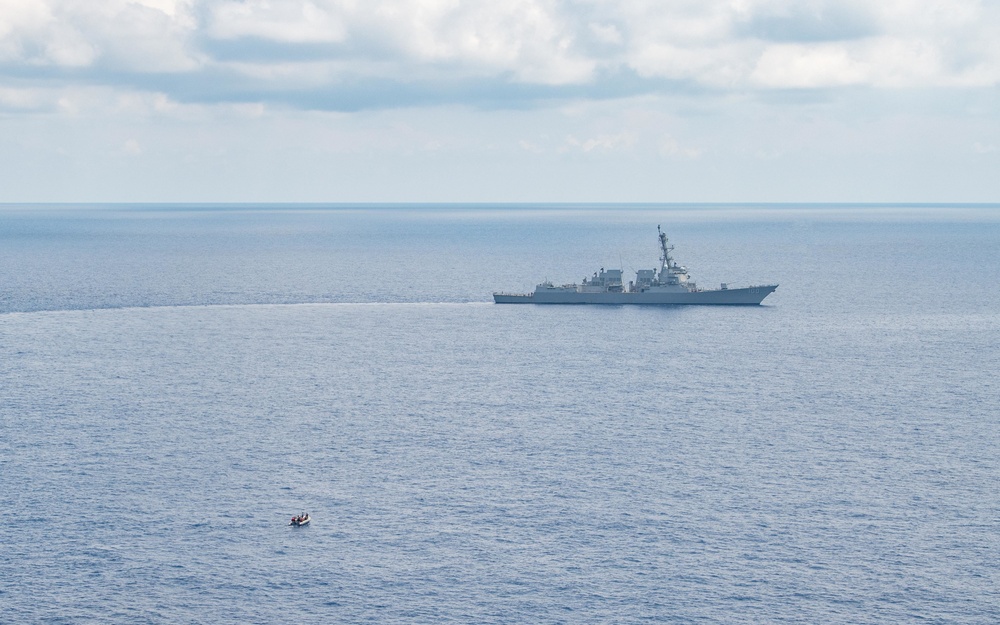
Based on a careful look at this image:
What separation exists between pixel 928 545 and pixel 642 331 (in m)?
107

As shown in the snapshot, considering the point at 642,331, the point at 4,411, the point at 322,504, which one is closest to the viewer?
the point at 322,504

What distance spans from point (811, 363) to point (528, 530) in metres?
79.7

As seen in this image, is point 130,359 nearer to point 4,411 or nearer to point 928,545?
point 4,411

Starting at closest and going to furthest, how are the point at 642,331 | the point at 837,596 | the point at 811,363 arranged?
the point at 837,596 → the point at 811,363 → the point at 642,331

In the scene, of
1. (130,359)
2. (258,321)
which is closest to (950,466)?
(130,359)

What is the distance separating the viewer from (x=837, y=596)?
7481 centimetres

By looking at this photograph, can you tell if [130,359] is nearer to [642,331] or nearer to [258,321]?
[258,321]

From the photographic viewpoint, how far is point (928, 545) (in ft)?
270

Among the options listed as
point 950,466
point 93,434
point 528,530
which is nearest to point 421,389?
point 93,434

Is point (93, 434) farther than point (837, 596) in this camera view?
Yes

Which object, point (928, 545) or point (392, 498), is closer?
point (928, 545)

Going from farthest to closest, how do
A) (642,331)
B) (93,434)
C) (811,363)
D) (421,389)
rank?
1. (642,331)
2. (811,363)
3. (421,389)
4. (93,434)

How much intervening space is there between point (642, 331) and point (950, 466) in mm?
89527

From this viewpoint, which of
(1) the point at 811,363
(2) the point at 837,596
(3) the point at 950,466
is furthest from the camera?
(1) the point at 811,363
